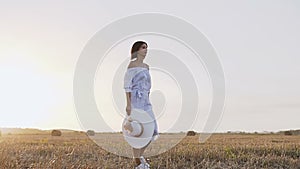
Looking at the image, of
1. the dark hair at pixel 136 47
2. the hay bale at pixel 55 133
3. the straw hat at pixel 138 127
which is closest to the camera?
the straw hat at pixel 138 127

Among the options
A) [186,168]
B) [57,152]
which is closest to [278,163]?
[186,168]

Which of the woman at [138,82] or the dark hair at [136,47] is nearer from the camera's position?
the woman at [138,82]

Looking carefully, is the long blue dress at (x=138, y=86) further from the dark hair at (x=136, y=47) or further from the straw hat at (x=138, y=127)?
the dark hair at (x=136, y=47)

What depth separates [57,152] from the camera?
8469mm

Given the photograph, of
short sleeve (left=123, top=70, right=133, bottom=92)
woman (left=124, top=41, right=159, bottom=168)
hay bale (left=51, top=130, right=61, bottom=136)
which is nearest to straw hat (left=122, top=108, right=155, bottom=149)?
woman (left=124, top=41, right=159, bottom=168)

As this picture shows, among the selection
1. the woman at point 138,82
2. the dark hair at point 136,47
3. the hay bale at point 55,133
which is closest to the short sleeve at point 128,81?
the woman at point 138,82

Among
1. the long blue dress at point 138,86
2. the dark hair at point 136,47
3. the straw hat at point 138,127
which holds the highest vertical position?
the dark hair at point 136,47

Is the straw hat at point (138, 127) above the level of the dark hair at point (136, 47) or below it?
below

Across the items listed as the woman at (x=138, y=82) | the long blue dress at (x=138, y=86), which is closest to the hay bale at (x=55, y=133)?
the woman at (x=138, y=82)

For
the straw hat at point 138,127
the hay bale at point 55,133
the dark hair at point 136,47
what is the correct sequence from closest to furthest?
the straw hat at point 138,127 → the dark hair at point 136,47 → the hay bale at point 55,133

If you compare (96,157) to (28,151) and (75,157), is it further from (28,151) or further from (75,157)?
(28,151)

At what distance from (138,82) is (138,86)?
0.05 m

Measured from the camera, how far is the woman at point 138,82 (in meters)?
5.88

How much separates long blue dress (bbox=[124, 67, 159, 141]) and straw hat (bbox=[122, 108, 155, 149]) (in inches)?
3.5
